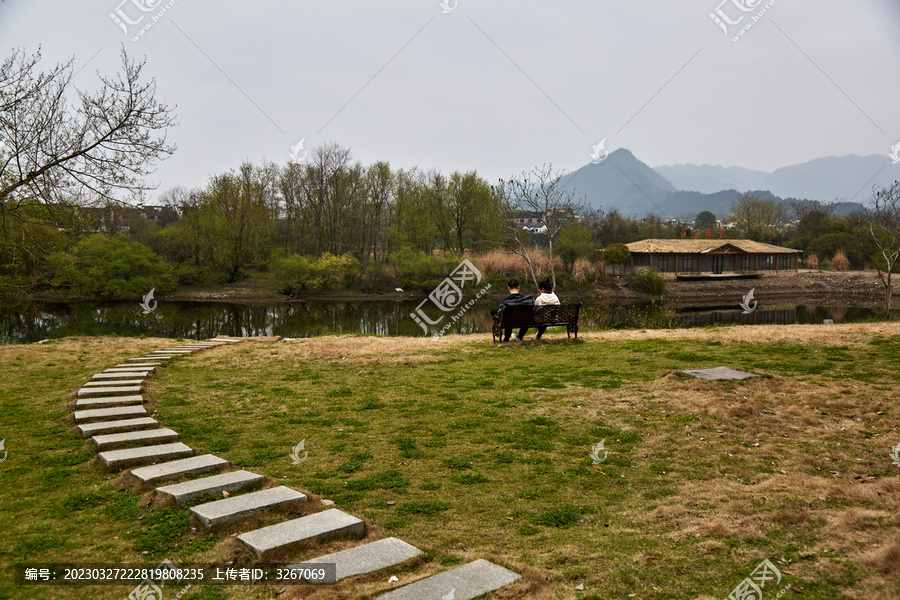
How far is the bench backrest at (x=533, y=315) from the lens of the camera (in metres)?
11.0

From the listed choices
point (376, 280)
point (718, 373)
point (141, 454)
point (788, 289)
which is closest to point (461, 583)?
point (141, 454)

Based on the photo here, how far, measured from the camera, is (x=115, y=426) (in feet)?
17.8

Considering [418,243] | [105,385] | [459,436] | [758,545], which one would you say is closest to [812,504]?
[758,545]

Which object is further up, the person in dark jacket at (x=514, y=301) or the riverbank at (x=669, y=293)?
the riverbank at (x=669, y=293)

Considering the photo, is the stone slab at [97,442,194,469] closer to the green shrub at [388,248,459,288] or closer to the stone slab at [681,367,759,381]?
the stone slab at [681,367,759,381]

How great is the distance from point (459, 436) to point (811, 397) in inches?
169

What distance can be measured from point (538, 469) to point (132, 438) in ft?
12.4

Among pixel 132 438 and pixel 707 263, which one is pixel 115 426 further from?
pixel 707 263

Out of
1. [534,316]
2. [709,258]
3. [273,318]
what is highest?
[709,258]

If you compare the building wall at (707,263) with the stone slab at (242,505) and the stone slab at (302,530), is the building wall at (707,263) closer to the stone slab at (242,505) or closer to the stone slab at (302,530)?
the stone slab at (242,505)

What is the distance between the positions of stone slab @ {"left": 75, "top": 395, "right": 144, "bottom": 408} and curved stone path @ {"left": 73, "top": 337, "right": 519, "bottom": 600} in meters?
0.01

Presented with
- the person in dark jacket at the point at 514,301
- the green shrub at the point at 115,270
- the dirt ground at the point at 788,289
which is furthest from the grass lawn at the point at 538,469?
the dirt ground at the point at 788,289

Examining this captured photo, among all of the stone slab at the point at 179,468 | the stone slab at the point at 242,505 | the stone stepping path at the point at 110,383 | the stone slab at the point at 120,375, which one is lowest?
the stone slab at the point at 242,505

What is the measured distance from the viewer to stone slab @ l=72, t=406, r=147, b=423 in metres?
5.78
